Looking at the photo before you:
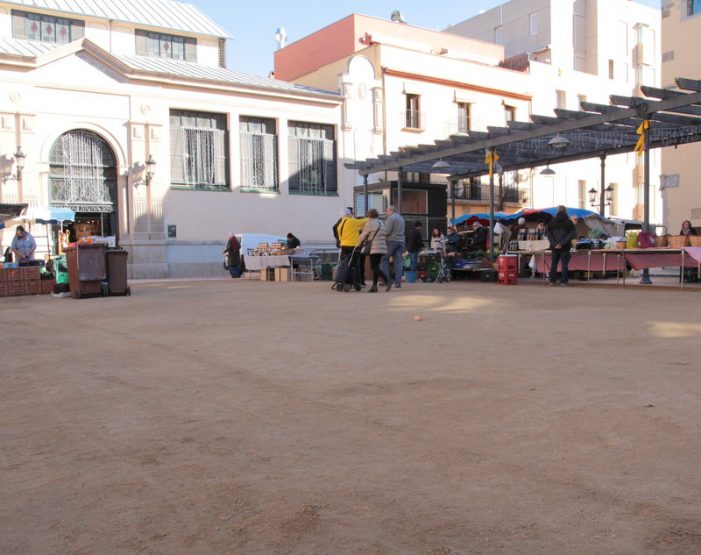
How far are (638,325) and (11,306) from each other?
10.5 metres

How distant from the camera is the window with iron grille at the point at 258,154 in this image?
27.5 meters

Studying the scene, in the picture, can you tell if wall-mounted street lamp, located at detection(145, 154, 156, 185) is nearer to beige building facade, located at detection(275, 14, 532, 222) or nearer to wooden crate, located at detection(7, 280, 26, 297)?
beige building facade, located at detection(275, 14, 532, 222)

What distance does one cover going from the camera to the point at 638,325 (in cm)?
779

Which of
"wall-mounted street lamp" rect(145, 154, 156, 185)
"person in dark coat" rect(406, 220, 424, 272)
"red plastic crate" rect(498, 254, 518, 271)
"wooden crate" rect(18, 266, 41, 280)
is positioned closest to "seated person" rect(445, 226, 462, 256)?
"person in dark coat" rect(406, 220, 424, 272)

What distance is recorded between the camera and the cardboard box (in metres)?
20.0

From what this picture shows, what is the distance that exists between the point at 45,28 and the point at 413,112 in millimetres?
15751

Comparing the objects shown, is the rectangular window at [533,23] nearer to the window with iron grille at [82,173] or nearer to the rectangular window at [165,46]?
the rectangular window at [165,46]

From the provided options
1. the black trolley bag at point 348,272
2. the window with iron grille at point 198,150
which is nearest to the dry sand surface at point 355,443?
the black trolley bag at point 348,272

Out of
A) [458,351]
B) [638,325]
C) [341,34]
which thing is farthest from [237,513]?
[341,34]

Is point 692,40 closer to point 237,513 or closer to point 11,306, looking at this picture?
point 11,306

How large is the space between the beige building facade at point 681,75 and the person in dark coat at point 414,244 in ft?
39.4

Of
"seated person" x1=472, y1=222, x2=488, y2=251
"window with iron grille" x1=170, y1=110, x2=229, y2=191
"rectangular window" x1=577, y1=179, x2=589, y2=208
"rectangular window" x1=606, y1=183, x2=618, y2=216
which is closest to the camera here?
"seated person" x1=472, y1=222, x2=488, y2=251

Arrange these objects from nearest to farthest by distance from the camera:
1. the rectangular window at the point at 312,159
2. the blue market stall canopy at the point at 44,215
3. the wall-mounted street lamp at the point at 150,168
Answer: the blue market stall canopy at the point at 44,215 < the wall-mounted street lamp at the point at 150,168 < the rectangular window at the point at 312,159

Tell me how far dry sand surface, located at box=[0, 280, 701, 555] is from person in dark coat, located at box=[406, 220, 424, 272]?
32.0 ft
